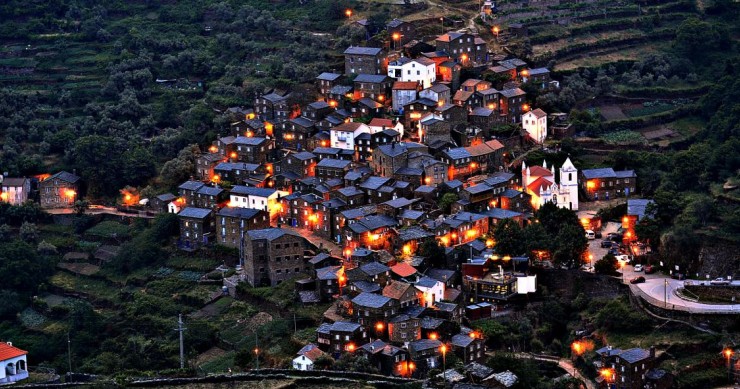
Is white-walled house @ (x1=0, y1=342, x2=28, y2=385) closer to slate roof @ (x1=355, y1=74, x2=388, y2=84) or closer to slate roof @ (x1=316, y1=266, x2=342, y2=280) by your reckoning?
slate roof @ (x1=316, y1=266, x2=342, y2=280)

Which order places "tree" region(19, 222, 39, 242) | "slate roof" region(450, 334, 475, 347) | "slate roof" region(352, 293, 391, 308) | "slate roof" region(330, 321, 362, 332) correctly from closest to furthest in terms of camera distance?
1. "slate roof" region(450, 334, 475, 347)
2. "slate roof" region(330, 321, 362, 332)
3. "slate roof" region(352, 293, 391, 308)
4. "tree" region(19, 222, 39, 242)

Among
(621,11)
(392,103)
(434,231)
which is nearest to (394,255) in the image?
(434,231)

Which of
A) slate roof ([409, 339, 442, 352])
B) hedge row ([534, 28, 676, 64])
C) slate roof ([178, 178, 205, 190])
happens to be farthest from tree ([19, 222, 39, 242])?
hedge row ([534, 28, 676, 64])

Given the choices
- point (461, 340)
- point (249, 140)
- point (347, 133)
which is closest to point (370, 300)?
point (461, 340)

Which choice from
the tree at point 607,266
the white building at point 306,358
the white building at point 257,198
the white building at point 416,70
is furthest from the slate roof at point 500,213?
the white building at point 306,358

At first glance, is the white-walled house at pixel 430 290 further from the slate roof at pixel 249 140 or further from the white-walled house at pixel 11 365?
the white-walled house at pixel 11 365

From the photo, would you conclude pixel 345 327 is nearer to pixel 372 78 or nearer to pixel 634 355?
pixel 634 355
